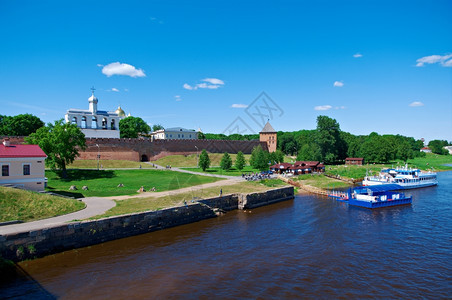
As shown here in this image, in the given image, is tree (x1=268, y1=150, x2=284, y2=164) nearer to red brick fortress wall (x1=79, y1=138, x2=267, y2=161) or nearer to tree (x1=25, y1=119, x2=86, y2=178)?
Answer: red brick fortress wall (x1=79, y1=138, x2=267, y2=161)

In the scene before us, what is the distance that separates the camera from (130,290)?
1228 centimetres

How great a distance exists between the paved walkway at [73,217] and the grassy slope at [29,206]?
69cm

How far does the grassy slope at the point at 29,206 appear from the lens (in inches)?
667

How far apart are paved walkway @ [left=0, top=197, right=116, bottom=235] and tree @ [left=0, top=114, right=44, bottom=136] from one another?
160 feet

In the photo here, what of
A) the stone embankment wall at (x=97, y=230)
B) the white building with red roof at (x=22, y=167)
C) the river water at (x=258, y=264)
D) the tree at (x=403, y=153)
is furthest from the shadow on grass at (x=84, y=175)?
the tree at (x=403, y=153)

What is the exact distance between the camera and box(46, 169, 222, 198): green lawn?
27.6 meters

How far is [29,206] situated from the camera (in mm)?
18078

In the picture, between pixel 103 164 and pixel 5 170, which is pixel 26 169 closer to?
pixel 5 170

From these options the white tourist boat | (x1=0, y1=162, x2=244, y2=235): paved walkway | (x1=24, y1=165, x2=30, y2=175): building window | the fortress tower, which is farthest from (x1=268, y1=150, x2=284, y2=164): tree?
(x1=24, y1=165, x2=30, y2=175): building window

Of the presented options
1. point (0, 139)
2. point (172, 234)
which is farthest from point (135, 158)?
point (172, 234)

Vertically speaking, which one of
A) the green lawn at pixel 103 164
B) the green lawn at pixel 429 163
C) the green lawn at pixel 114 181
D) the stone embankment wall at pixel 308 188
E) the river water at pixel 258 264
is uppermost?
the green lawn at pixel 103 164

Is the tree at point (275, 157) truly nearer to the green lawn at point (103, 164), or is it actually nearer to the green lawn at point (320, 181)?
the green lawn at point (320, 181)

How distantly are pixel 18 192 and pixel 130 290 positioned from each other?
1208 cm

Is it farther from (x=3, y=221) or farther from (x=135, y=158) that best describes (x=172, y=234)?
(x=135, y=158)
